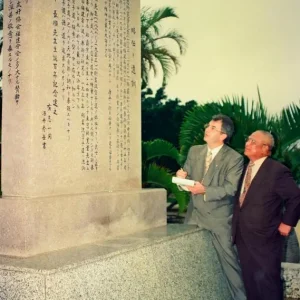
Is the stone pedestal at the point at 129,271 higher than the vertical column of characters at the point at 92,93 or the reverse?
the reverse

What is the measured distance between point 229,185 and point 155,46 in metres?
9.30

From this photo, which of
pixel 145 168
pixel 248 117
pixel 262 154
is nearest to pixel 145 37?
pixel 145 168

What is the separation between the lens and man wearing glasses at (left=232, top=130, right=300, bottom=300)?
3.62 m

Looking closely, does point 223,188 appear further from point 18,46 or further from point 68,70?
point 18,46

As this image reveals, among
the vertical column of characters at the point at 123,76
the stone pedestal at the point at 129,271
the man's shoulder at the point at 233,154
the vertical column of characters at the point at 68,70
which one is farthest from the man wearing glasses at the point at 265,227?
the vertical column of characters at the point at 68,70

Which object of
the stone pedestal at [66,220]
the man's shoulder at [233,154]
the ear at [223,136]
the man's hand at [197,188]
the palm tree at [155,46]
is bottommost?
the stone pedestal at [66,220]

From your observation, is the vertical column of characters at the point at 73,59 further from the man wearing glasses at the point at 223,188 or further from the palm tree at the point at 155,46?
the palm tree at the point at 155,46

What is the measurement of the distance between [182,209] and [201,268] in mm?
4318

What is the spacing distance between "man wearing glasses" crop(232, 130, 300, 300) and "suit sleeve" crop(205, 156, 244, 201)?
132mm

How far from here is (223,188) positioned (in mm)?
3754

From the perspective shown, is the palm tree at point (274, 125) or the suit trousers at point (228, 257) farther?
the palm tree at point (274, 125)

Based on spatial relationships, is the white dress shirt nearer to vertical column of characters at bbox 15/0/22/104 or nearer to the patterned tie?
the patterned tie

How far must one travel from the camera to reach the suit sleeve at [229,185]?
3713mm

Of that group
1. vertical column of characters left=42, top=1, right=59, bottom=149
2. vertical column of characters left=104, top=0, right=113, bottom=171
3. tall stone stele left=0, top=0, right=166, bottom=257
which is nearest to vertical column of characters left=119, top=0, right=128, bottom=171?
tall stone stele left=0, top=0, right=166, bottom=257
